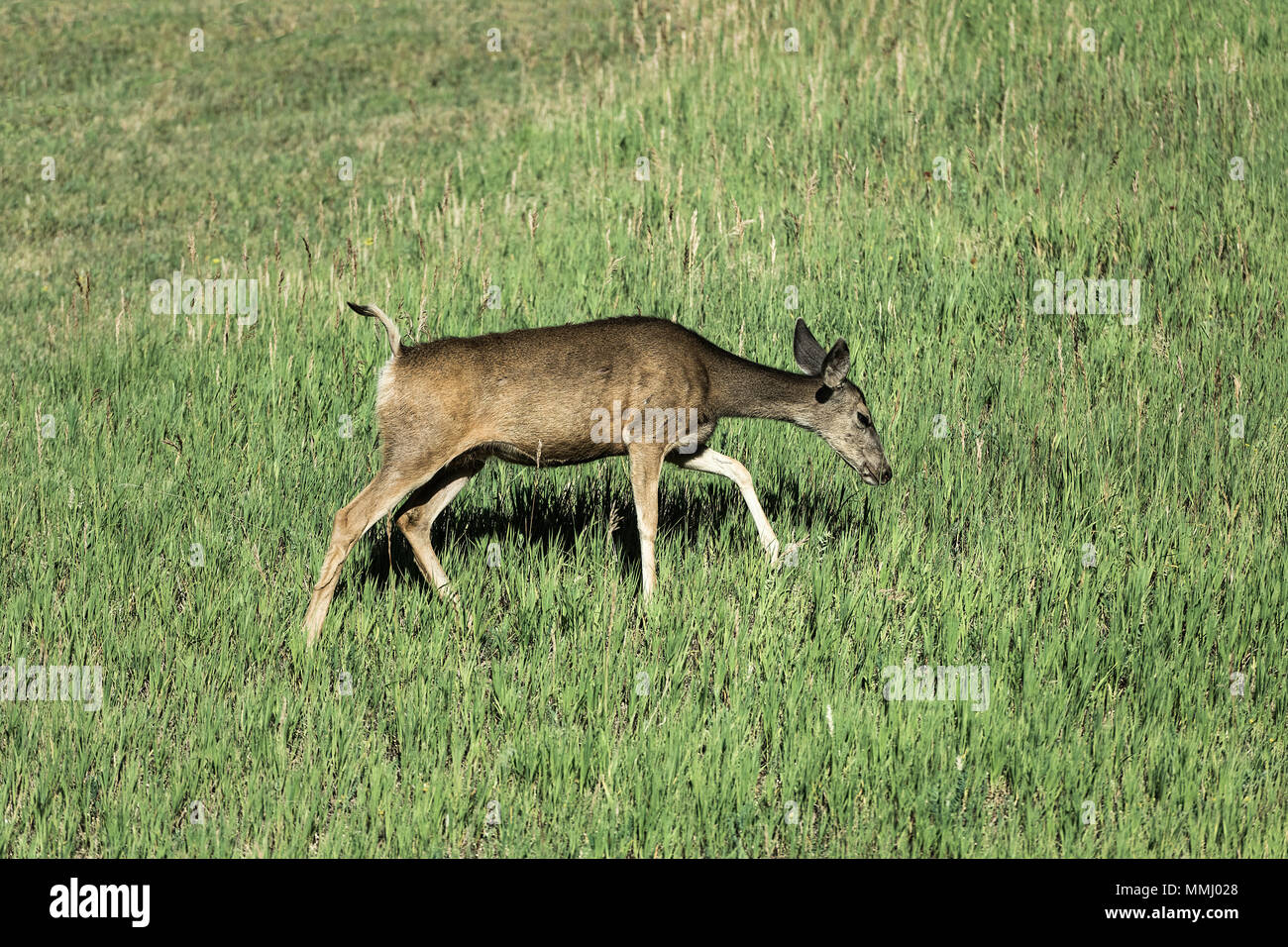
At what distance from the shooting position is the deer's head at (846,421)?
698cm

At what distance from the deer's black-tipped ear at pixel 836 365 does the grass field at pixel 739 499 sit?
773 millimetres

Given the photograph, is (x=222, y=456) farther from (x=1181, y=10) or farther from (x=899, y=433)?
(x=1181, y=10)

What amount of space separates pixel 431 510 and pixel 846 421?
213 cm

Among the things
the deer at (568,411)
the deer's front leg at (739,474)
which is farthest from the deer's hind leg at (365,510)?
→ the deer's front leg at (739,474)

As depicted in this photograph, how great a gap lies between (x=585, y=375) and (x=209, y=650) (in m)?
1.99

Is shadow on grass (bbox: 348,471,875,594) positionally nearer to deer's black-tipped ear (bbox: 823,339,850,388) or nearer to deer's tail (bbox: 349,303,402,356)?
deer's black-tipped ear (bbox: 823,339,850,388)

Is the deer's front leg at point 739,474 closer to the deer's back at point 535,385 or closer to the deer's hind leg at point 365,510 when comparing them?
the deer's back at point 535,385

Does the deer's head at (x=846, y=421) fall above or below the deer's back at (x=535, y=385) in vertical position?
below

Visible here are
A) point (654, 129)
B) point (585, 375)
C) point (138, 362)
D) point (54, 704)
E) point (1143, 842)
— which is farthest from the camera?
point (654, 129)

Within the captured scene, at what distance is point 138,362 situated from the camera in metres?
8.82

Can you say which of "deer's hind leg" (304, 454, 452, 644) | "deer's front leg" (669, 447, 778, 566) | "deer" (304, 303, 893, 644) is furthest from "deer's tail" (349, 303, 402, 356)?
"deer's front leg" (669, 447, 778, 566)

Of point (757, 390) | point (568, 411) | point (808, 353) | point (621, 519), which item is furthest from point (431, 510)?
point (808, 353)

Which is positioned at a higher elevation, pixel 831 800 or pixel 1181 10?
pixel 1181 10

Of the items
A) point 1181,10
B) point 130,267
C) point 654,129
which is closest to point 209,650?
point 654,129
